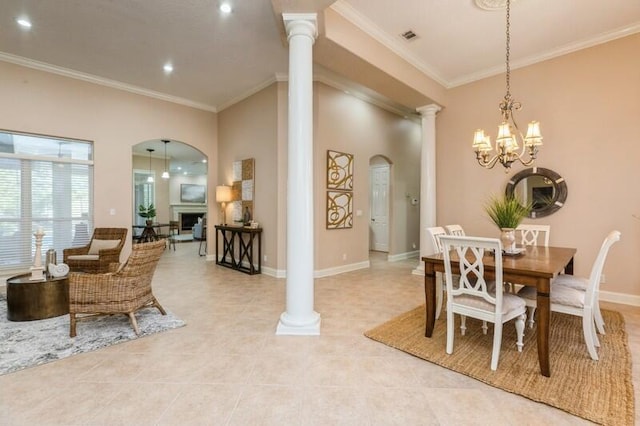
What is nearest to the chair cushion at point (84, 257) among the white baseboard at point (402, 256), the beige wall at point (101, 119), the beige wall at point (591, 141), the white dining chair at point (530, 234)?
the beige wall at point (101, 119)

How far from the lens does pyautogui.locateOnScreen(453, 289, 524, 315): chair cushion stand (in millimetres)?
2314

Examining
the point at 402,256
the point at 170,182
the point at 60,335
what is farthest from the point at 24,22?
the point at 170,182

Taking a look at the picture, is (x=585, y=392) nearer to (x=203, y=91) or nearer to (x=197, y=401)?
(x=197, y=401)

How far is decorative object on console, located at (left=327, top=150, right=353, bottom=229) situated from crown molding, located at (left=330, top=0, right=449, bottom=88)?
6.15ft

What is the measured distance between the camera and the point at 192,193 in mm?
12453

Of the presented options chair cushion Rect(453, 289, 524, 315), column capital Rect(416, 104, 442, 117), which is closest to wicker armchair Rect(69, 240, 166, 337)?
chair cushion Rect(453, 289, 524, 315)

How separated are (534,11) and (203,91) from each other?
5349 mm

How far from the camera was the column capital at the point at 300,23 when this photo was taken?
2.97m

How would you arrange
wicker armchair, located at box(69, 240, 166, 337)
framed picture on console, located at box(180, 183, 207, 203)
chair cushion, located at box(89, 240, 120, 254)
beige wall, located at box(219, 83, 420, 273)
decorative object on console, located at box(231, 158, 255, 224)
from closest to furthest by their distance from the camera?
wicker armchair, located at box(69, 240, 166, 337) → chair cushion, located at box(89, 240, 120, 254) → beige wall, located at box(219, 83, 420, 273) → decorative object on console, located at box(231, 158, 255, 224) → framed picture on console, located at box(180, 183, 207, 203)

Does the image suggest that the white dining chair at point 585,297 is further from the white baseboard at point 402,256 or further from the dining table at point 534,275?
the white baseboard at point 402,256

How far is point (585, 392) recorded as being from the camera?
1.97 metres

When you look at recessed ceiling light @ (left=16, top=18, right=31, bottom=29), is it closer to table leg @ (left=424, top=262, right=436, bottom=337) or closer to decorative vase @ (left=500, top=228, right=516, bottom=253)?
table leg @ (left=424, top=262, right=436, bottom=337)

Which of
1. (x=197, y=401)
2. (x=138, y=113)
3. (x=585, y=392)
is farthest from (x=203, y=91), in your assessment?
(x=585, y=392)

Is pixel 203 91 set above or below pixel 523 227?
above
